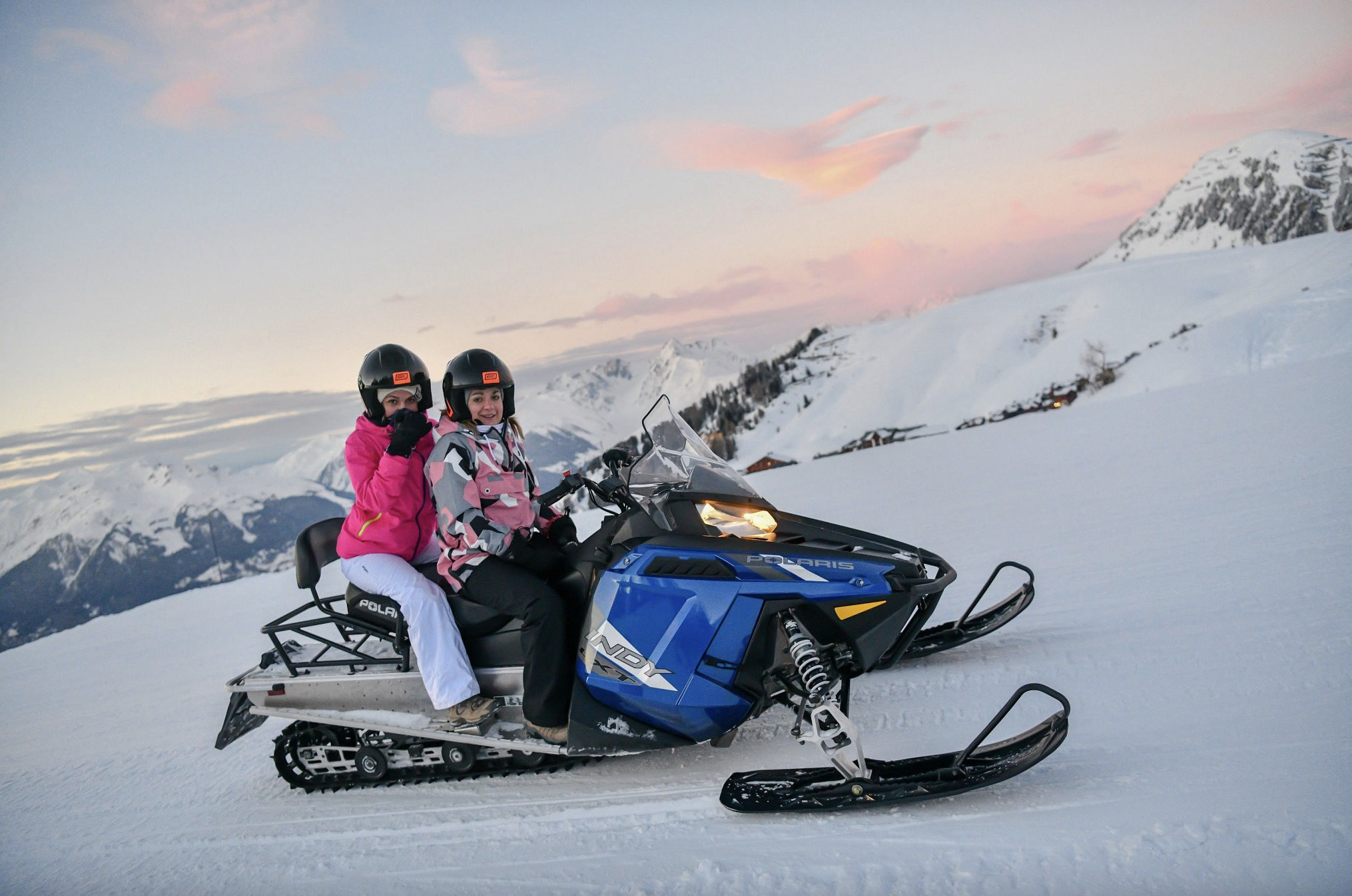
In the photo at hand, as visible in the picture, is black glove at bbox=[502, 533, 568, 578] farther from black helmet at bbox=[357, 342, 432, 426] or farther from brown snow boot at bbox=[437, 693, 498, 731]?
black helmet at bbox=[357, 342, 432, 426]

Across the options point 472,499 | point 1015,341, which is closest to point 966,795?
point 472,499

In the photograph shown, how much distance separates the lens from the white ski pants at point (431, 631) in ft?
10.9

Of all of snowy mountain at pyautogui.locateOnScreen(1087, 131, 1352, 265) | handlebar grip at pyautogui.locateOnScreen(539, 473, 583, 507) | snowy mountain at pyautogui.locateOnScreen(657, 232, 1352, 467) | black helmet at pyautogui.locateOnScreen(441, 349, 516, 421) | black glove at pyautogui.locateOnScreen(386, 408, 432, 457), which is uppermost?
snowy mountain at pyautogui.locateOnScreen(1087, 131, 1352, 265)

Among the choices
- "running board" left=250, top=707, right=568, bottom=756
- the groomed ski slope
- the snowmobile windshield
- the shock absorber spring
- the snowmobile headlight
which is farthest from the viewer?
"running board" left=250, top=707, right=568, bottom=756

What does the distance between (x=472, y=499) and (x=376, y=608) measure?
82 cm

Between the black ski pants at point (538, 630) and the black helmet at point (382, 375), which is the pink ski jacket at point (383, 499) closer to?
the black helmet at point (382, 375)

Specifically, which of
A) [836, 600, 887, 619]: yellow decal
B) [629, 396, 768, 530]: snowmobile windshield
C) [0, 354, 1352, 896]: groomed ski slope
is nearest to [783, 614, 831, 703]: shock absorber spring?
[836, 600, 887, 619]: yellow decal

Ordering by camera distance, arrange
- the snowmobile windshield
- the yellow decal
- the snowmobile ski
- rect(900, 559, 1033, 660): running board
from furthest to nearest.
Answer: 1. rect(900, 559, 1033, 660): running board
2. the snowmobile windshield
3. the yellow decal
4. the snowmobile ski

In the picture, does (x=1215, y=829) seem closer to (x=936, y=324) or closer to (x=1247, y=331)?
(x=1247, y=331)

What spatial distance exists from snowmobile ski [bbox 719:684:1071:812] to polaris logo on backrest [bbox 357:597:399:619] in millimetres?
1773

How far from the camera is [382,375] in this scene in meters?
3.71

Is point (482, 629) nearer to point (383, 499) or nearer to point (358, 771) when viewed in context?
point (383, 499)

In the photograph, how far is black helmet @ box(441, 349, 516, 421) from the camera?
345 centimetres

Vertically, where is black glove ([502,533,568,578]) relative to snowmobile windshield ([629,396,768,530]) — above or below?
below
